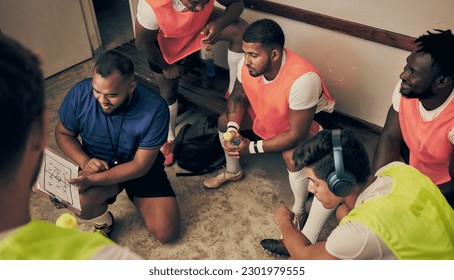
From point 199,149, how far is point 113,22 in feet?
→ 8.30

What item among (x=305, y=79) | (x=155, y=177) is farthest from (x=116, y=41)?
(x=305, y=79)

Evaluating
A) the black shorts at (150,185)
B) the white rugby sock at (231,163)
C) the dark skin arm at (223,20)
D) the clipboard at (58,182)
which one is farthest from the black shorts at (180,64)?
the clipboard at (58,182)

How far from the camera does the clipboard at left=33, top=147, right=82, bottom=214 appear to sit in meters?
2.21

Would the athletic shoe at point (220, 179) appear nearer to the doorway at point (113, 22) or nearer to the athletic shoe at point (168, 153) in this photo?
the athletic shoe at point (168, 153)

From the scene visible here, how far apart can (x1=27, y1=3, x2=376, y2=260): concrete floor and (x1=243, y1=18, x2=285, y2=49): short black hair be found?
951mm

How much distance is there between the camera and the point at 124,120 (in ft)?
7.62

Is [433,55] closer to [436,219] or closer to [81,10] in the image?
[436,219]

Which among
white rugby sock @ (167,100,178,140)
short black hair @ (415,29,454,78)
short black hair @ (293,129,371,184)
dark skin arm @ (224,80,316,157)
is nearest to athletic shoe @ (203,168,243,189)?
dark skin arm @ (224,80,316,157)

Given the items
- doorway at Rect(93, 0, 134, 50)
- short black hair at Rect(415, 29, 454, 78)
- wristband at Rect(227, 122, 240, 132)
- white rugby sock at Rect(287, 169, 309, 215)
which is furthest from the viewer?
doorway at Rect(93, 0, 134, 50)

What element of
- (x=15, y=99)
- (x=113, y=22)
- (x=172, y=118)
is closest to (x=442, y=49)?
(x=172, y=118)

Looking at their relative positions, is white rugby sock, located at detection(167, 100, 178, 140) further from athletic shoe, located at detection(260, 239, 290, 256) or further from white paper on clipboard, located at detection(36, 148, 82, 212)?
athletic shoe, located at detection(260, 239, 290, 256)

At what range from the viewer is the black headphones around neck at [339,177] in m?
1.65

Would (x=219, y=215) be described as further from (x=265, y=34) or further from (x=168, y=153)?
(x=265, y=34)

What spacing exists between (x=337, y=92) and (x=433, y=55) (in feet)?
3.31
